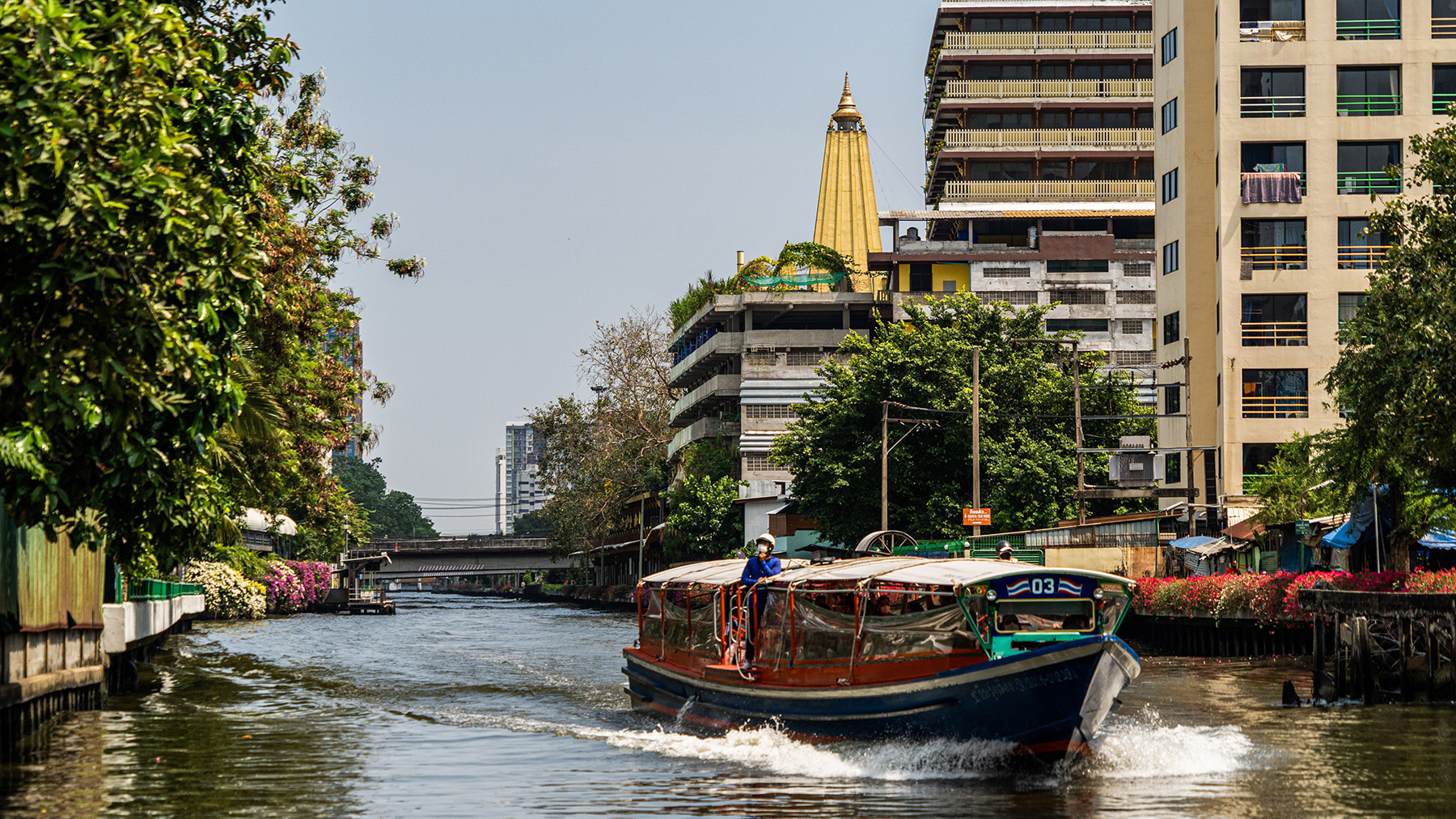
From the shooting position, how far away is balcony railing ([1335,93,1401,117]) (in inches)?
1978

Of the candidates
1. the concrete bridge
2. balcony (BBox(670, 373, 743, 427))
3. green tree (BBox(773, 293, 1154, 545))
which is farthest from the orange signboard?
the concrete bridge

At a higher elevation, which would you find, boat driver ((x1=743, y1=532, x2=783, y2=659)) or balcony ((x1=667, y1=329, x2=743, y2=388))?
balcony ((x1=667, y1=329, x2=743, y2=388))

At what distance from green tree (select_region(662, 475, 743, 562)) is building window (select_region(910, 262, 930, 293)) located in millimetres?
14602

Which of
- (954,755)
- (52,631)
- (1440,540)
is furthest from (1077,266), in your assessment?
(52,631)

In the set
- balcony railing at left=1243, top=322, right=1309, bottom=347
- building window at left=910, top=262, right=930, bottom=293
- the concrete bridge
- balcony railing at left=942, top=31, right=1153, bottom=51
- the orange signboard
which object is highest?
balcony railing at left=942, top=31, right=1153, bottom=51

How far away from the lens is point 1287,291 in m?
50.9

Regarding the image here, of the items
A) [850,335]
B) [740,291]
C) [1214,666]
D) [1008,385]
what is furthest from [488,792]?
[740,291]

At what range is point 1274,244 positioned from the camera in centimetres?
5144

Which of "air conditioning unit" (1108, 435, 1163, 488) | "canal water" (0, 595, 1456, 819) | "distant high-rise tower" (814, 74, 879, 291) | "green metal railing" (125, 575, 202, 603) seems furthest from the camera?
"distant high-rise tower" (814, 74, 879, 291)

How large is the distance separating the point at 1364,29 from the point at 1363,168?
455cm

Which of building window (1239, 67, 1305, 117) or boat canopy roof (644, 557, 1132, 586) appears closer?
boat canopy roof (644, 557, 1132, 586)

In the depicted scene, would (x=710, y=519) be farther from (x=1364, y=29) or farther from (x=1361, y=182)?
(x=1364, y=29)

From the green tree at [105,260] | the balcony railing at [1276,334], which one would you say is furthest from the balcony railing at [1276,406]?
the green tree at [105,260]

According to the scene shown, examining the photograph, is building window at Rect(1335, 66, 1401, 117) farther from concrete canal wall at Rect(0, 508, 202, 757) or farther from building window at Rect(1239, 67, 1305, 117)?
concrete canal wall at Rect(0, 508, 202, 757)
